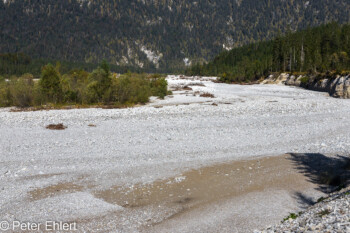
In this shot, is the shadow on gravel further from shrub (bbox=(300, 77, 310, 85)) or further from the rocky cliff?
shrub (bbox=(300, 77, 310, 85))

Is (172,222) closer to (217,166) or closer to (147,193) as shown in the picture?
(147,193)

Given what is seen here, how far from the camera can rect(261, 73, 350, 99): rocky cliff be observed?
41969 mm

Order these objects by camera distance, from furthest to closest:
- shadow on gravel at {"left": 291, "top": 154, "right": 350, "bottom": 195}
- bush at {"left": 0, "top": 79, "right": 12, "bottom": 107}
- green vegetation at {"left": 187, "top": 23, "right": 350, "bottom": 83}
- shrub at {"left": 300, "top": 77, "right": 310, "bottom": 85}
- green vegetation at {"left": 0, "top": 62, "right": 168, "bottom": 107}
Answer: green vegetation at {"left": 187, "top": 23, "right": 350, "bottom": 83} → shrub at {"left": 300, "top": 77, "right": 310, "bottom": 85} → bush at {"left": 0, "top": 79, "right": 12, "bottom": 107} → green vegetation at {"left": 0, "top": 62, "right": 168, "bottom": 107} → shadow on gravel at {"left": 291, "top": 154, "right": 350, "bottom": 195}

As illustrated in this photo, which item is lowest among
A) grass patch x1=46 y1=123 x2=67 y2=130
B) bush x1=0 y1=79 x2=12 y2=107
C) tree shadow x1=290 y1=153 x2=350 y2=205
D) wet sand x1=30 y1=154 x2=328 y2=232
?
wet sand x1=30 y1=154 x2=328 y2=232

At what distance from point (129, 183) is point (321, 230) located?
8045 millimetres

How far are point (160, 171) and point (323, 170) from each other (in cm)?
836

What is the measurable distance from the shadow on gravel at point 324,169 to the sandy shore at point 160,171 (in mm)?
598

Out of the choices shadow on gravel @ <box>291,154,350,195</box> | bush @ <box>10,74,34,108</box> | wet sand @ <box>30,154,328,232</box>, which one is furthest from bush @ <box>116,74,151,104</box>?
shadow on gravel @ <box>291,154,350,195</box>

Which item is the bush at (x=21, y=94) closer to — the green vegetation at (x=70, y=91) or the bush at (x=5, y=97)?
the green vegetation at (x=70, y=91)

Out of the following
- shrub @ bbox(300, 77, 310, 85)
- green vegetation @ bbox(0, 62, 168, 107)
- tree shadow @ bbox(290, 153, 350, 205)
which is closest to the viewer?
tree shadow @ bbox(290, 153, 350, 205)

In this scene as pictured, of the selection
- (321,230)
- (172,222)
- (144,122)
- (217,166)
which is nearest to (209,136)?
(217,166)

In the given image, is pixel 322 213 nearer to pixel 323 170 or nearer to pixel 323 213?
pixel 323 213

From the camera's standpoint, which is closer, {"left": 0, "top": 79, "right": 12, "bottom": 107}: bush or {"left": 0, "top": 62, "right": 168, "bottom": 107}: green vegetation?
{"left": 0, "top": 62, "right": 168, "bottom": 107}: green vegetation

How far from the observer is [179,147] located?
17.1 meters
